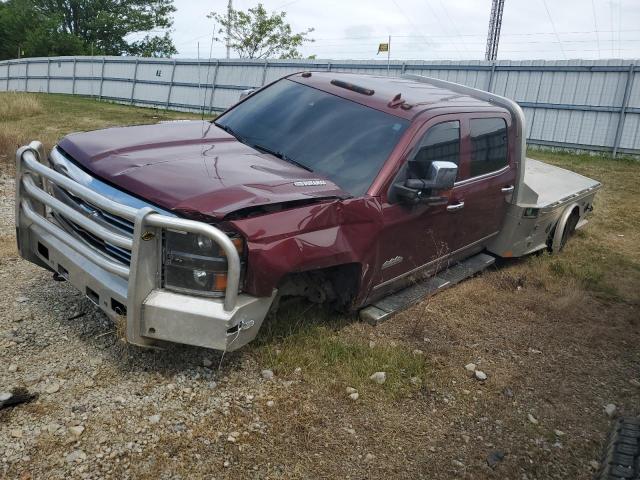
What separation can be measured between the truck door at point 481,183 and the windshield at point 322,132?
0.84 metres

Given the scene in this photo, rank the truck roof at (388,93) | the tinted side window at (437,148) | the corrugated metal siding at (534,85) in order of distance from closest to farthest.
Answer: the tinted side window at (437,148), the truck roof at (388,93), the corrugated metal siding at (534,85)

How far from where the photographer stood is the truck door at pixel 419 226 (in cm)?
385

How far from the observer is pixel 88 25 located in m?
44.6

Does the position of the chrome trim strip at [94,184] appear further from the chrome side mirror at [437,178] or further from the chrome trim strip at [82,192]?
the chrome side mirror at [437,178]

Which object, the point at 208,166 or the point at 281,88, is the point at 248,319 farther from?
the point at 281,88

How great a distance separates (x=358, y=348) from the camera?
3.80 meters

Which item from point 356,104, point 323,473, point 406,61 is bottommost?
point 323,473

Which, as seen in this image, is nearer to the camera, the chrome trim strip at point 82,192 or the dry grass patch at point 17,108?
the chrome trim strip at point 82,192

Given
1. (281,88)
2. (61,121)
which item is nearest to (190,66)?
(61,121)

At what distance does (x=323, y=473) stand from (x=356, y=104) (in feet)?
8.95

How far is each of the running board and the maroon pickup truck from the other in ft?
0.06

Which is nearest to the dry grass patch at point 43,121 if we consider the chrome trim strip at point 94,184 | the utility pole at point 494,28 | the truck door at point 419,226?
the chrome trim strip at point 94,184

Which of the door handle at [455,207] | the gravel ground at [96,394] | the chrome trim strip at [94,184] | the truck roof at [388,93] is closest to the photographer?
the gravel ground at [96,394]

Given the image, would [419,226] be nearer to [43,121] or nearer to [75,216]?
[75,216]
